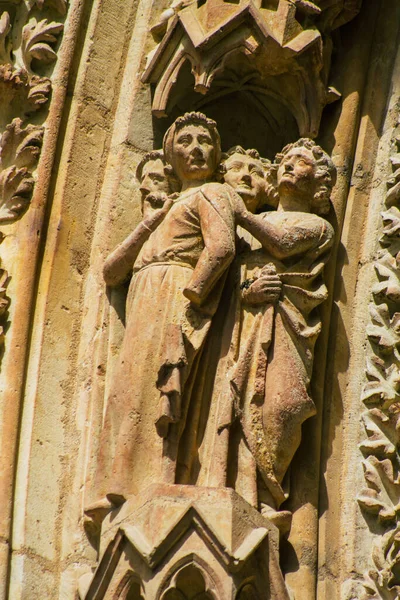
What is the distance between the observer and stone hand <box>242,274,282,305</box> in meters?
6.53

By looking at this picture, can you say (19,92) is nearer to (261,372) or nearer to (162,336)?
(162,336)

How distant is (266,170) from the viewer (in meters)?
6.93

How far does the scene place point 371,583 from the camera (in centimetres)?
633

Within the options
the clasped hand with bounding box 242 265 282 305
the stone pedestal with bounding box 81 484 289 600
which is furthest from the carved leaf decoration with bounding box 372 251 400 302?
the stone pedestal with bounding box 81 484 289 600

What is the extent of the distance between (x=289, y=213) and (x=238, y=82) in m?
0.76

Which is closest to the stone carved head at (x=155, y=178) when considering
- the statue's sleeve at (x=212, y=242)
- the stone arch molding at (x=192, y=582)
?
the statue's sleeve at (x=212, y=242)

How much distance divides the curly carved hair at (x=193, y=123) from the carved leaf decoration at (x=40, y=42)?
2.35 feet

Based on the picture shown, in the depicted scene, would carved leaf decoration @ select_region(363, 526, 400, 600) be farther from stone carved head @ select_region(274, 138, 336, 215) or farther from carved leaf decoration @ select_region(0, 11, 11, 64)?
carved leaf decoration @ select_region(0, 11, 11, 64)

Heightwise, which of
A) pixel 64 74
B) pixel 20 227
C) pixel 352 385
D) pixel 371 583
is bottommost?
pixel 371 583

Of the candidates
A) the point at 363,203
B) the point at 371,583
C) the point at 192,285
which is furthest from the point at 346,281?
the point at 371,583

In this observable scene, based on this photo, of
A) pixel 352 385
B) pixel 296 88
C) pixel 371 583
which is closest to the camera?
pixel 371 583

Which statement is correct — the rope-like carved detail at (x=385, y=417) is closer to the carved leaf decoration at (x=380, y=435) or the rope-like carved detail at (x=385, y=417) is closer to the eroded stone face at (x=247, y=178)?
the carved leaf decoration at (x=380, y=435)

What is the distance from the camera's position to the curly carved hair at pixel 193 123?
267 inches

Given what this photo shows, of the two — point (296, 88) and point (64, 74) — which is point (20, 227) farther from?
point (296, 88)
